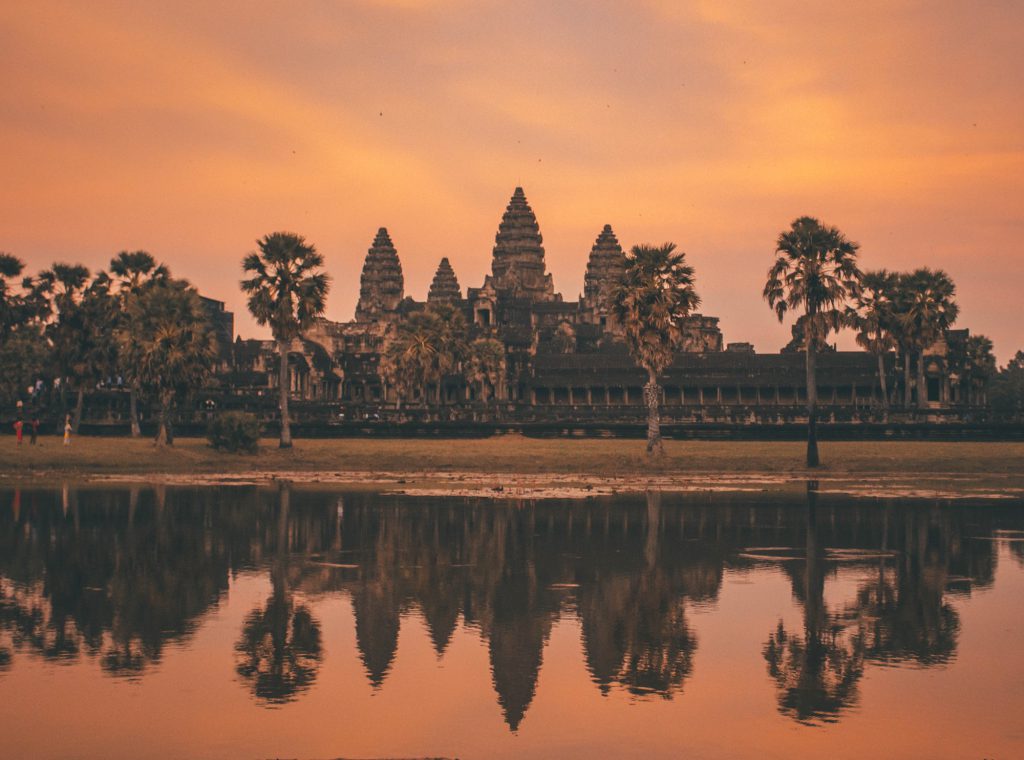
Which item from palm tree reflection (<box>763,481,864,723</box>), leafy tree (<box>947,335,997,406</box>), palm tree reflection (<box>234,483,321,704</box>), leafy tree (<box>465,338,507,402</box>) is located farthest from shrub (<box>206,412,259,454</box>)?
leafy tree (<box>947,335,997,406</box>)

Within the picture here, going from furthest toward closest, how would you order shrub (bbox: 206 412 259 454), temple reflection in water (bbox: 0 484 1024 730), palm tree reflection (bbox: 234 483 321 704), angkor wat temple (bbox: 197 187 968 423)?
1. angkor wat temple (bbox: 197 187 968 423)
2. shrub (bbox: 206 412 259 454)
3. temple reflection in water (bbox: 0 484 1024 730)
4. palm tree reflection (bbox: 234 483 321 704)

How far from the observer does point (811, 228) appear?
6462 cm

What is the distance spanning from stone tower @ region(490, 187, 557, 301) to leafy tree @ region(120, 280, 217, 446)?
121681 millimetres

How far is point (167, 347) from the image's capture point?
66625 mm

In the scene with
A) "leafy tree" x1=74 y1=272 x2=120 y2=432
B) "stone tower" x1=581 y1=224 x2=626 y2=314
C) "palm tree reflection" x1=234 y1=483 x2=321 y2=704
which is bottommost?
"palm tree reflection" x1=234 y1=483 x2=321 y2=704

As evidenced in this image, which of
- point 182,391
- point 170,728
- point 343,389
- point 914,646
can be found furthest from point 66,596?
point 343,389

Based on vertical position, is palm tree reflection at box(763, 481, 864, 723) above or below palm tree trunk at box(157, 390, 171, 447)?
below

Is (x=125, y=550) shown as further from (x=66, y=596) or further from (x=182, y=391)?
(x=182, y=391)

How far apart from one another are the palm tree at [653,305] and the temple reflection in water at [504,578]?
27.2m

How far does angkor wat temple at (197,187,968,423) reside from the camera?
9112 centimetres

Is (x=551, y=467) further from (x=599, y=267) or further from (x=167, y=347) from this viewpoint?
(x=599, y=267)

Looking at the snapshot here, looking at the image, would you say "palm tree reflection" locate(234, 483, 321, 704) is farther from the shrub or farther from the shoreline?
the shrub

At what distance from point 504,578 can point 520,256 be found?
556 feet

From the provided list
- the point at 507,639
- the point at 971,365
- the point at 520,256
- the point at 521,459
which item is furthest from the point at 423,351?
the point at 520,256
